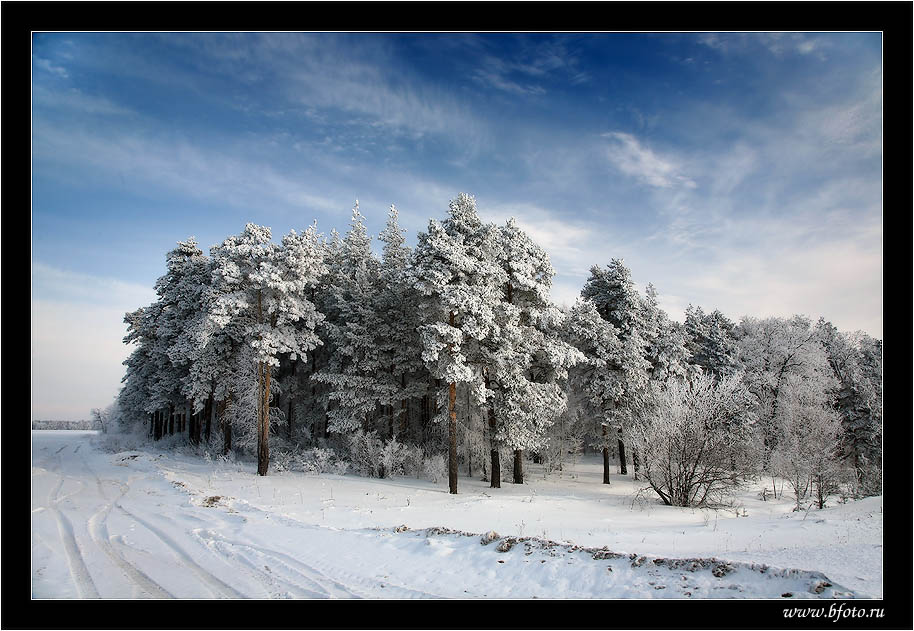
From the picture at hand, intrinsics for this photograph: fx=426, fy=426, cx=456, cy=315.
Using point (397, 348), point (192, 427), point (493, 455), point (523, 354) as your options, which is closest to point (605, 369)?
point (523, 354)

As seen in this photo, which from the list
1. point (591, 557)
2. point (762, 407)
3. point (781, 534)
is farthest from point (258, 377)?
point (762, 407)

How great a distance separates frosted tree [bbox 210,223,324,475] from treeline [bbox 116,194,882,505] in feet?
0.31

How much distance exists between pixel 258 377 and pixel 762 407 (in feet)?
121

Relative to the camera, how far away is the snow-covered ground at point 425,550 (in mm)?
5602

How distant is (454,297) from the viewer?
63.1 ft

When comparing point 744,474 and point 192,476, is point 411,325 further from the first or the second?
point 744,474

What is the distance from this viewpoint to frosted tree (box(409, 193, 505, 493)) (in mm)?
19406

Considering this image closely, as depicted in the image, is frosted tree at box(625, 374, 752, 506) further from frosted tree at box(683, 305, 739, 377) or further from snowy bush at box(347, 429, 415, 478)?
frosted tree at box(683, 305, 739, 377)

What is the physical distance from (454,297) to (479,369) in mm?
4073

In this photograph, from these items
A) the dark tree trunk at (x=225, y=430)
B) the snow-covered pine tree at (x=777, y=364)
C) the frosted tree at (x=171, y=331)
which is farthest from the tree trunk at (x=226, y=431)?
the snow-covered pine tree at (x=777, y=364)

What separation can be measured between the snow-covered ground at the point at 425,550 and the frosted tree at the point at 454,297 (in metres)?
5.81

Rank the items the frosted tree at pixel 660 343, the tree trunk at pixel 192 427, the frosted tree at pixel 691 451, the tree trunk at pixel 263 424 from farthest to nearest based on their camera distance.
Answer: the tree trunk at pixel 192 427 < the frosted tree at pixel 660 343 < the tree trunk at pixel 263 424 < the frosted tree at pixel 691 451

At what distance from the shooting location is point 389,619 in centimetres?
478

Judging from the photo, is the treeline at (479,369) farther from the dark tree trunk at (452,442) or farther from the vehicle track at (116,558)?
the vehicle track at (116,558)
